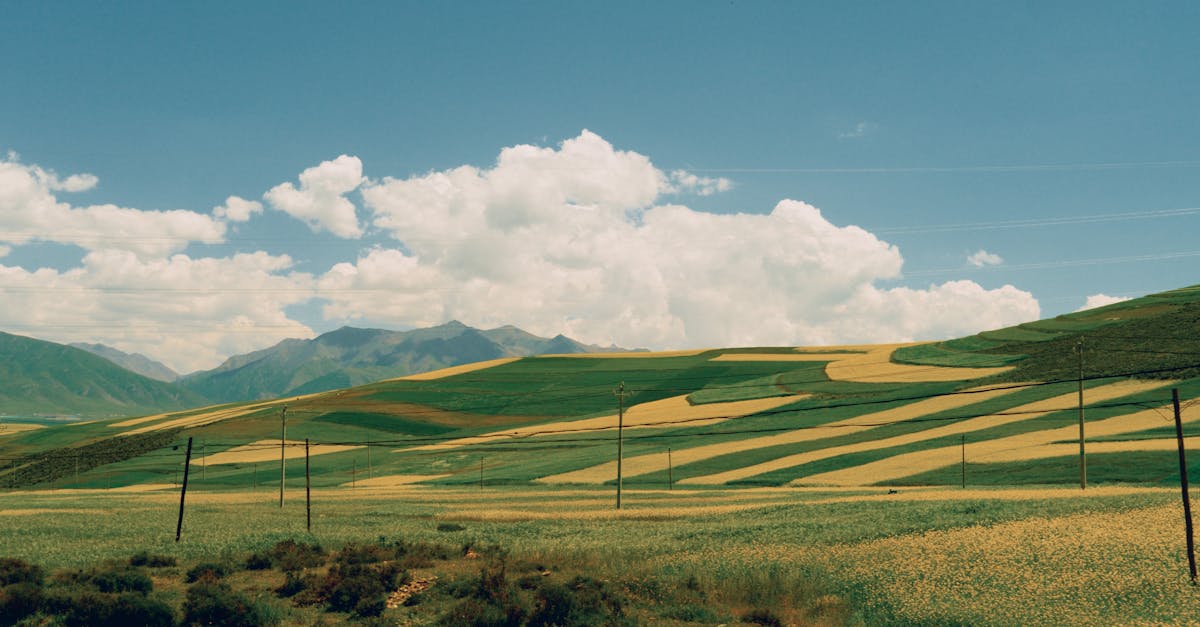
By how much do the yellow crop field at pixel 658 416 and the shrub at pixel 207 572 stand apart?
262 ft

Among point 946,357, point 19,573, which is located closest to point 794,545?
point 19,573

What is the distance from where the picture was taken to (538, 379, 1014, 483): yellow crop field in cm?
8850

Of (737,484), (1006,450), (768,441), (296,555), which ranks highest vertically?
(1006,450)

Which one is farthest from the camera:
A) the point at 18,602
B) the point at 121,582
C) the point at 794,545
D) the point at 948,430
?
the point at 948,430

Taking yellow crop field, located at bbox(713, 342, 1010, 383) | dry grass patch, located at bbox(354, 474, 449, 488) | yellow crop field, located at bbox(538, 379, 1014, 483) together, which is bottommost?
dry grass patch, located at bbox(354, 474, 449, 488)

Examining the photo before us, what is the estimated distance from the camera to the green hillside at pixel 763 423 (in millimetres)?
76562

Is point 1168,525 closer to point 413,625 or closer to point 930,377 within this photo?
point 413,625

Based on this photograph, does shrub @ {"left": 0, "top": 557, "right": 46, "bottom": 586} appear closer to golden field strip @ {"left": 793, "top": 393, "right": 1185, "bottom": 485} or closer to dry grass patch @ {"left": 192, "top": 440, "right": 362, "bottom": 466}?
golden field strip @ {"left": 793, "top": 393, "right": 1185, "bottom": 485}

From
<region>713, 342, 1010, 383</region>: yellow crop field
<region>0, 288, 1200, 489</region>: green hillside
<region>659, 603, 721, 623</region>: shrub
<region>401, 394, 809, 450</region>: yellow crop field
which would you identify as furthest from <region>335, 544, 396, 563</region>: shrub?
<region>713, 342, 1010, 383</region>: yellow crop field

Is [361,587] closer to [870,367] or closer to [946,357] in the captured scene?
[870,367]

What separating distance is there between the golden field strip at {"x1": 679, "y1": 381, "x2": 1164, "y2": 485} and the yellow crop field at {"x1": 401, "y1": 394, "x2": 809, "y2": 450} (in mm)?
28485

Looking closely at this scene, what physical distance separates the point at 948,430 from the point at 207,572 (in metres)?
79.7

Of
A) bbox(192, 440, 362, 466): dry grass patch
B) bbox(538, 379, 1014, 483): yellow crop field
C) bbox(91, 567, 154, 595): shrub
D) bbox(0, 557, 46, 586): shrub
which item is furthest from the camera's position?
bbox(192, 440, 362, 466): dry grass patch

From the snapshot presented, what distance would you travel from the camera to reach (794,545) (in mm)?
37000
